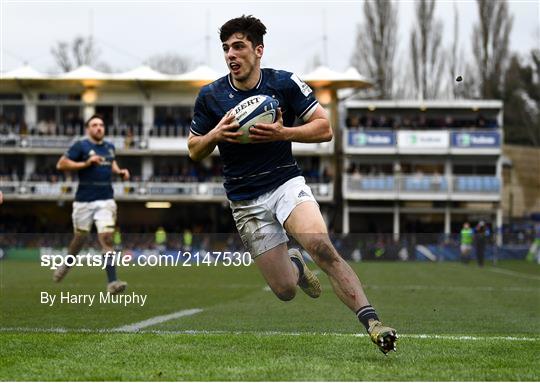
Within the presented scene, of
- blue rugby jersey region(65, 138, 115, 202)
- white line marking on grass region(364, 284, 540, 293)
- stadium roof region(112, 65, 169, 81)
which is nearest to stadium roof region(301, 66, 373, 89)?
stadium roof region(112, 65, 169, 81)

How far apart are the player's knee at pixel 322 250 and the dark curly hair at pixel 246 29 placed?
1.78 metres

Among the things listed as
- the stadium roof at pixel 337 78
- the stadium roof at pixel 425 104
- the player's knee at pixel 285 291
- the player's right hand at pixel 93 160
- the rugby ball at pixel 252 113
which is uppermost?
the stadium roof at pixel 337 78

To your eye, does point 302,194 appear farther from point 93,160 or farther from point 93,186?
point 93,186

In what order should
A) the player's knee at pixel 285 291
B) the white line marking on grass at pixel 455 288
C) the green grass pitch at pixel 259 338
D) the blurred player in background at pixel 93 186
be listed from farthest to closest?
the white line marking on grass at pixel 455 288, the blurred player in background at pixel 93 186, the player's knee at pixel 285 291, the green grass pitch at pixel 259 338

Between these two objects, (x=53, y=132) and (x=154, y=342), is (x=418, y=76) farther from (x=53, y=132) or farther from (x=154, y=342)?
(x=154, y=342)

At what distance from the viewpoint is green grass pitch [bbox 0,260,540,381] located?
22.1 ft

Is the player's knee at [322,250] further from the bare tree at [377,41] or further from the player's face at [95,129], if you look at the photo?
the bare tree at [377,41]

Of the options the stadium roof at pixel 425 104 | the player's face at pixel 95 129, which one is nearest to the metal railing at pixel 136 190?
the stadium roof at pixel 425 104

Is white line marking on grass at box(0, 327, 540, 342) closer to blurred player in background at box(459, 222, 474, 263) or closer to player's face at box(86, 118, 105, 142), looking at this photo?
player's face at box(86, 118, 105, 142)

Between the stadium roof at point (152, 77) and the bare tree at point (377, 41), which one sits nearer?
the stadium roof at point (152, 77)

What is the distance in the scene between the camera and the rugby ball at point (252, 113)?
7832mm

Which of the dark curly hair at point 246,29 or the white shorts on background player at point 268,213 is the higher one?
the dark curly hair at point 246,29

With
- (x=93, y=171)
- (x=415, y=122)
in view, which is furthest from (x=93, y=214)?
(x=415, y=122)

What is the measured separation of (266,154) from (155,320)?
12.0 ft
